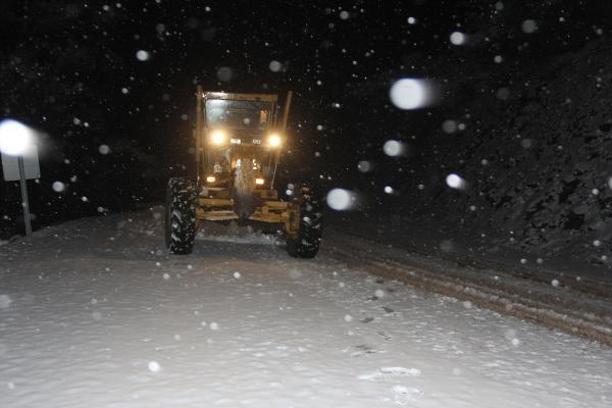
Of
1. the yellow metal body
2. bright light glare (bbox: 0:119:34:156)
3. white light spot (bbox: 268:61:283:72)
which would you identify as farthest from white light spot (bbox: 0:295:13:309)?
white light spot (bbox: 268:61:283:72)

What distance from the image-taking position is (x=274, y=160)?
40.1ft

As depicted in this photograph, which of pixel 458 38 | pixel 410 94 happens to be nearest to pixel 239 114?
pixel 410 94

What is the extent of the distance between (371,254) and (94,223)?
27.8 feet

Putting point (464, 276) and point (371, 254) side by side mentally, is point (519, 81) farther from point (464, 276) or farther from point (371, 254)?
point (464, 276)

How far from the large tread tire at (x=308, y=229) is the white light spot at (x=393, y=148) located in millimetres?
12419

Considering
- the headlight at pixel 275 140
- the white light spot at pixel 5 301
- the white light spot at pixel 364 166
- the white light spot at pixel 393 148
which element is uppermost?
the headlight at pixel 275 140

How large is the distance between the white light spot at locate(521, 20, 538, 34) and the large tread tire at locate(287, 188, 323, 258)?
13.3 meters

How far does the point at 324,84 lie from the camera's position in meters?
32.4

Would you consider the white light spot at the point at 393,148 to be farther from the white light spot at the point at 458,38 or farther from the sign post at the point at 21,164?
the sign post at the point at 21,164

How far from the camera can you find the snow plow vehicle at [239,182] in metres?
10.9

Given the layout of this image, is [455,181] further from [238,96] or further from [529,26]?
[238,96]

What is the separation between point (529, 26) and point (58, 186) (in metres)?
22.9

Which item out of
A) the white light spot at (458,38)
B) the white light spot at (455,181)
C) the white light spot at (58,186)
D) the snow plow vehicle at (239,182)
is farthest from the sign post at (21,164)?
the white light spot at (458,38)

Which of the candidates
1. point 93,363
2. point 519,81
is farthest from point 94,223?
point 519,81
